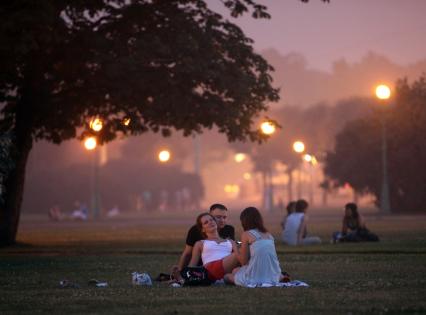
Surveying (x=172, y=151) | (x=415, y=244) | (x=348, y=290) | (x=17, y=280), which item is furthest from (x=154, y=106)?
(x=172, y=151)

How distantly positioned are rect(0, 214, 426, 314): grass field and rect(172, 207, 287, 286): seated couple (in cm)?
52

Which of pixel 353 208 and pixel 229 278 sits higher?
pixel 353 208

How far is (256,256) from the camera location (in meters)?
18.1

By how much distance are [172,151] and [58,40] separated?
392 feet

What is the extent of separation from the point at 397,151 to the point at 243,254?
52997 mm

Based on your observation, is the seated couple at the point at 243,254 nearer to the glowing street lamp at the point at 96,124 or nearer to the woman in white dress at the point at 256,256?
the woman in white dress at the point at 256,256

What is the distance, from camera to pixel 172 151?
15362cm

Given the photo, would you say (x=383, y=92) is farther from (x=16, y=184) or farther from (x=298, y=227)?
(x=16, y=184)

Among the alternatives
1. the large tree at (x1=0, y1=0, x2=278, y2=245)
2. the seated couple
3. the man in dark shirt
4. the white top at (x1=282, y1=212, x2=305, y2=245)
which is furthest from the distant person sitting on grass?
the seated couple

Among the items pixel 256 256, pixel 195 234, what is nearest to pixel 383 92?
pixel 195 234

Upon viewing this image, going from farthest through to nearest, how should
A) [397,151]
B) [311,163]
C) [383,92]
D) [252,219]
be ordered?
1. [311,163]
2. [397,151]
3. [383,92]
4. [252,219]

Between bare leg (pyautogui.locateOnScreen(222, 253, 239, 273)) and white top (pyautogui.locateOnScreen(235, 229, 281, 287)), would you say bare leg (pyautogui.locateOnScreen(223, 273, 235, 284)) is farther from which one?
white top (pyautogui.locateOnScreen(235, 229, 281, 287))

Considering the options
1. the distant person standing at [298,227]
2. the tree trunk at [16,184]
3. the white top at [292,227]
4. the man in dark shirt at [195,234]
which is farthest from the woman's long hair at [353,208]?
the man in dark shirt at [195,234]

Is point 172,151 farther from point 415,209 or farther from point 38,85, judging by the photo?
point 38,85
